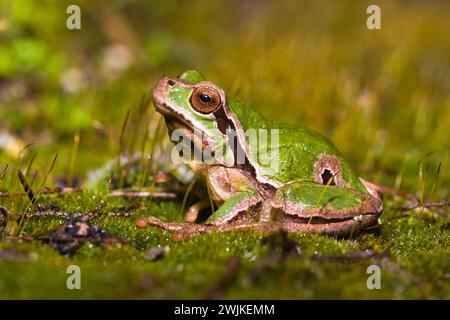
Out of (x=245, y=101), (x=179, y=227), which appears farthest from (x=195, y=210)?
(x=245, y=101)

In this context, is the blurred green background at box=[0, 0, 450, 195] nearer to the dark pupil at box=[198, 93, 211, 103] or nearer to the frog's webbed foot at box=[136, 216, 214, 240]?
the dark pupil at box=[198, 93, 211, 103]

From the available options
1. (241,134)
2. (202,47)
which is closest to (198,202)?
(241,134)

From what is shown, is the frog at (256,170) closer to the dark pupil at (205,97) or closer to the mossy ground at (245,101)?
the dark pupil at (205,97)

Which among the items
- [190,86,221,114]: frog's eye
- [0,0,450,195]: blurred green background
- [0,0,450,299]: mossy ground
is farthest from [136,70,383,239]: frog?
[0,0,450,195]: blurred green background

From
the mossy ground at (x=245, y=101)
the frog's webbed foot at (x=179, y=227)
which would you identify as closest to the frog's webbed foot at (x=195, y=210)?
the mossy ground at (x=245, y=101)

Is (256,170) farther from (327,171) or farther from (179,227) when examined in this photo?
(179,227)

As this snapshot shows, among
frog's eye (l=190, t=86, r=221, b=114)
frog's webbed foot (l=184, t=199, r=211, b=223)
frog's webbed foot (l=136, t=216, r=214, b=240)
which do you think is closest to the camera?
frog's webbed foot (l=136, t=216, r=214, b=240)

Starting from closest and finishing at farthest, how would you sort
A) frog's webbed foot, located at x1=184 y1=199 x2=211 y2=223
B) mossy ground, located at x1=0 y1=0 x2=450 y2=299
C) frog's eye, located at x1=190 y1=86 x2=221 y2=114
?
mossy ground, located at x1=0 y1=0 x2=450 y2=299 → frog's eye, located at x1=190 y1=86 x2=221 y2=114 → frog's webbed foot, located at x1=184 y1=199 x2=211 y2=223

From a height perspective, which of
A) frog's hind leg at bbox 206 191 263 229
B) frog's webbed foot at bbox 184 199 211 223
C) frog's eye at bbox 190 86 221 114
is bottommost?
frog's webbed foot at bbox 184 199 211 223
